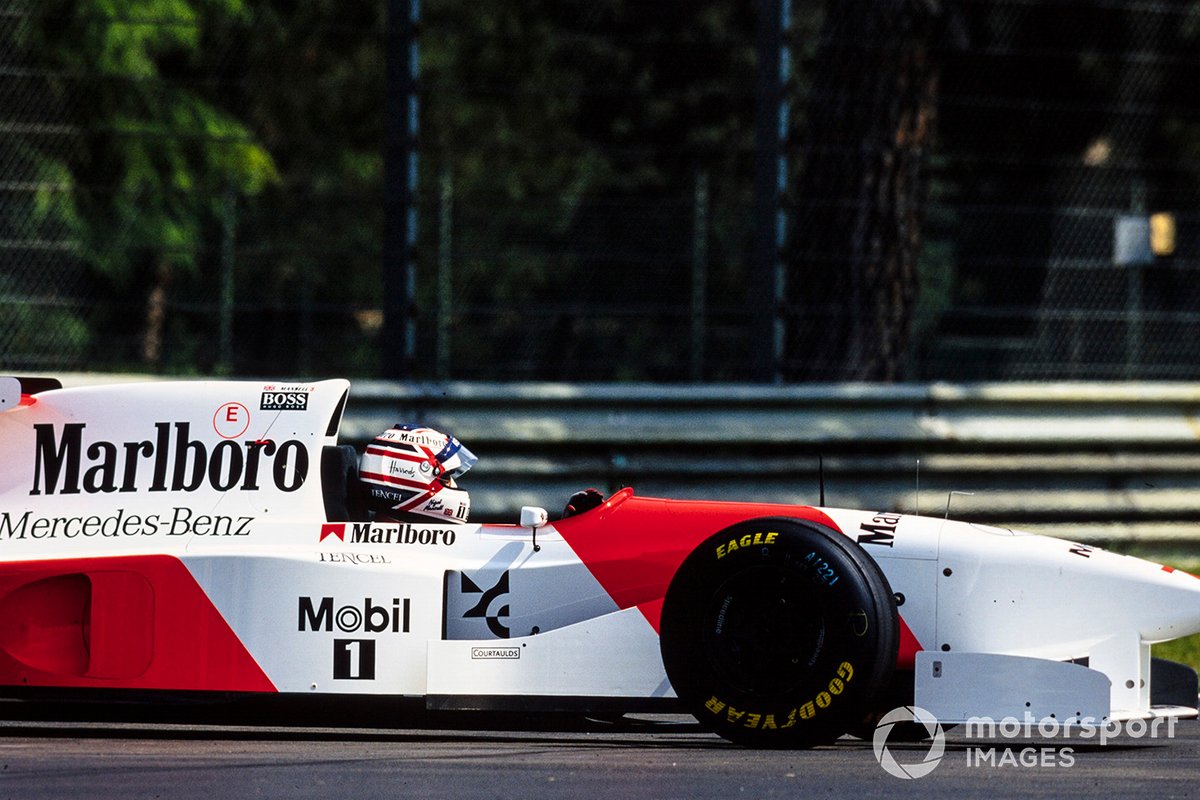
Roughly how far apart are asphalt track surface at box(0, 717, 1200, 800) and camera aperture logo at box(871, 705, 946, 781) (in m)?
0.03

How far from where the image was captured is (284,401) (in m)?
7.42

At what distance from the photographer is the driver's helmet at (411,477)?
23.9 ft

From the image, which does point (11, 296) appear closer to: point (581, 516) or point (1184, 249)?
A: point (581, 516)

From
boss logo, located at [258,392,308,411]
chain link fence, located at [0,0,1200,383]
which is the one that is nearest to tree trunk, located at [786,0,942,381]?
chain link fence, located at [0,0,1200,383]

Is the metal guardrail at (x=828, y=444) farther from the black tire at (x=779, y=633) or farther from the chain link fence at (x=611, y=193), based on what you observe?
the black tire at (x=779, y=633)

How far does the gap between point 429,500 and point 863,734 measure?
5.69ft

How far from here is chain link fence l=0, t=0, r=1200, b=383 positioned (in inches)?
414

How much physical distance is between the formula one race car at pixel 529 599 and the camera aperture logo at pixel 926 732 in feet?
0.18

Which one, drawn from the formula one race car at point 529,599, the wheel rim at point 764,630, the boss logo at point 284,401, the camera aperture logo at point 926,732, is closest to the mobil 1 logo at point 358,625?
the formula one race car at point 529,599

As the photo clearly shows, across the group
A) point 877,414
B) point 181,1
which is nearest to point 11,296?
point 877,414

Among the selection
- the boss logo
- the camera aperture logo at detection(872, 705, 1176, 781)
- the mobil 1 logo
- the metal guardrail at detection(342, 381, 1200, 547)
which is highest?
the boss logo

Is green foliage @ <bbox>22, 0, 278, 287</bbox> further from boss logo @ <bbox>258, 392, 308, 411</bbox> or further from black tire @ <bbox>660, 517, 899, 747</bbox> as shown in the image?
black tire @ <bbox>660, 517, 899, 747</bbox>

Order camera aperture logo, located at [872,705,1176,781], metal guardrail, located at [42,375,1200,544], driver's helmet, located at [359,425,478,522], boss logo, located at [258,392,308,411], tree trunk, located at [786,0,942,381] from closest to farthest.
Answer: camera aperture logo, located at [872,705,1176,781] → driver's helmet, located at [359,425,478,522] → boss logo, located at [258,392,308,411] → metal guardrail, located at [42,375,1200,544] → tree trunk, located at [786,0,942,381]

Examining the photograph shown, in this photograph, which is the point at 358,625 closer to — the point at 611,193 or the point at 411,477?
the point at 411,477
